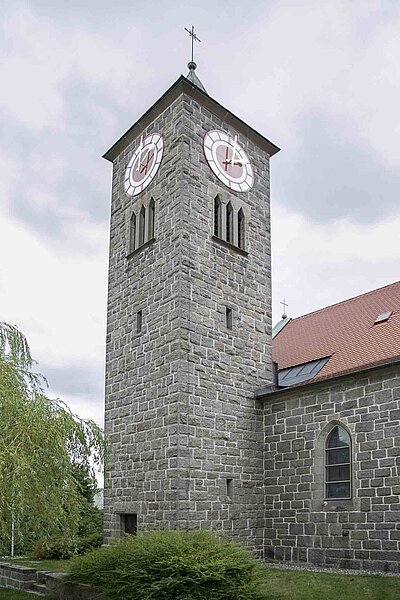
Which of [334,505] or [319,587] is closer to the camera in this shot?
[319,587]

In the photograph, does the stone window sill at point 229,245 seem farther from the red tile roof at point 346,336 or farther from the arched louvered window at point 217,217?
the red tile roof at point 346,336

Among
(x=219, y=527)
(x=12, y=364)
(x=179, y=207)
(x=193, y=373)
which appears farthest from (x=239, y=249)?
(x=12, y=364)

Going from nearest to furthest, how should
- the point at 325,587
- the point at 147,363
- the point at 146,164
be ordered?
1. the point at 325,587
2. the point at 147,363
3. the point at 146,164

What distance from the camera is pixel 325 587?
34.1 ft

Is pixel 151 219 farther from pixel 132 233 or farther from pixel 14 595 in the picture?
pixel 14 595

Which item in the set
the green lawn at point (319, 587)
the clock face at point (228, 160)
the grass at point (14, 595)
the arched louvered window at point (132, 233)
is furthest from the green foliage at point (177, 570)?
the clock face at point (228, 160)

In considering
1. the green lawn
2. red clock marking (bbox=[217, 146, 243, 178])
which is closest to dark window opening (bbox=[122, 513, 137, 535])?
the green lawn

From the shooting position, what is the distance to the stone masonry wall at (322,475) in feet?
40.3

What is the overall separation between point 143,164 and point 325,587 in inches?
453

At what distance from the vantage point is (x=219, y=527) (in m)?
14.1

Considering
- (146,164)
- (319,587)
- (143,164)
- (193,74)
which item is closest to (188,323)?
(146,164)

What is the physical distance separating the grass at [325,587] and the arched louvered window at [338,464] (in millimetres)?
1913

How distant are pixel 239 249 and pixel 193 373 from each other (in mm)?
3740

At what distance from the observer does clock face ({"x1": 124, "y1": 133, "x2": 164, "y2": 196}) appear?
56.1 ft
